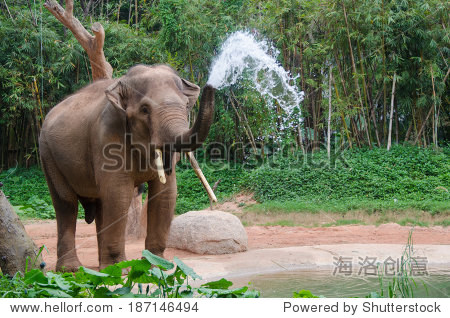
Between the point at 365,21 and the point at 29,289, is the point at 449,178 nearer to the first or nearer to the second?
the point at 365,21

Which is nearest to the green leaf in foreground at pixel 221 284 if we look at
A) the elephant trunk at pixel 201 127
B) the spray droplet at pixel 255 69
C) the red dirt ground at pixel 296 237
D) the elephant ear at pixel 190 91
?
the elephant trunk at pixel 201 127

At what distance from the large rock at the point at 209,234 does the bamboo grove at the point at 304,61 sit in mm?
6079

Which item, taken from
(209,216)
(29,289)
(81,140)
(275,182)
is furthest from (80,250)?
(275,182)

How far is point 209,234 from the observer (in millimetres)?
7219

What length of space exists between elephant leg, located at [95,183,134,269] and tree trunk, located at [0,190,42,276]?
122 cm

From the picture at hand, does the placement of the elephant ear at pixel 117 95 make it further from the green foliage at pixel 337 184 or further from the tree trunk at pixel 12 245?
the green foliage at pixel 337 184

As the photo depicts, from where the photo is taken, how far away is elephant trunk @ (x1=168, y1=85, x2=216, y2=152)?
4176mm

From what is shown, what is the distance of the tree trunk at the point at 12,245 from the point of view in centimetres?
368

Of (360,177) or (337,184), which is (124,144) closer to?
(337,184)

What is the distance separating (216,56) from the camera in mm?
13867

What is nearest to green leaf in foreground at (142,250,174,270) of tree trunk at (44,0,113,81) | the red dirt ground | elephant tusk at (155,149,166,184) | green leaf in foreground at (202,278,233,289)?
green leaf in foreground at (202,278,233,289)

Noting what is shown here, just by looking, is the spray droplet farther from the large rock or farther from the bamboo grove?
the large rock

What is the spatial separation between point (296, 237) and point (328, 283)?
3.55m

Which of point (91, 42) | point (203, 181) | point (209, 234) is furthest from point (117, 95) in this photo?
point (91, 42)
